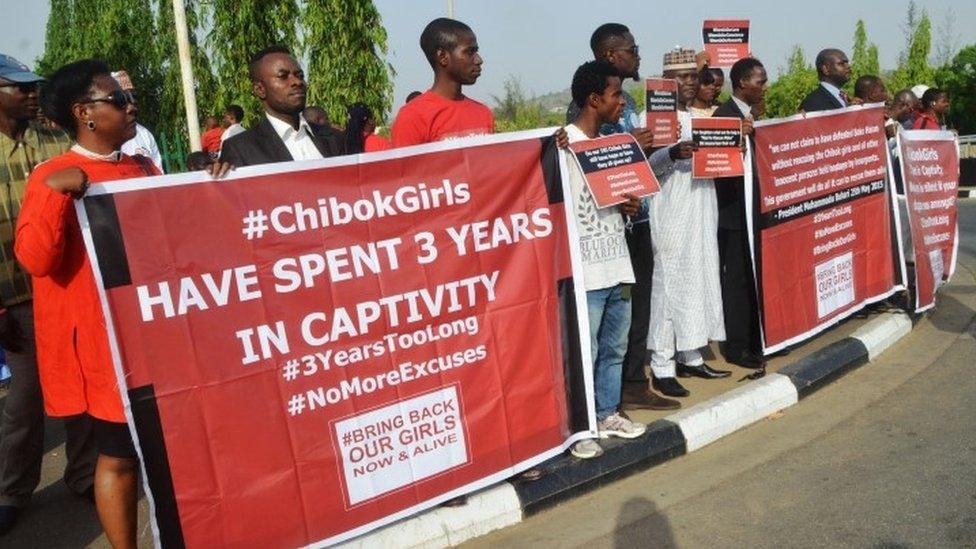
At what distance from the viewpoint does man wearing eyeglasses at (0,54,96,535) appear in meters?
3.73

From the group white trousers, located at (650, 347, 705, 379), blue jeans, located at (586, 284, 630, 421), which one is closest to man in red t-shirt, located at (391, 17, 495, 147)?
blue jeans, located at (586, 284, 630, 421)

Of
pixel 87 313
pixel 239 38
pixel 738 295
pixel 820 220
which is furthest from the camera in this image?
pixel 239 38

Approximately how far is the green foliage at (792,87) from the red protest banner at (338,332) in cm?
2575

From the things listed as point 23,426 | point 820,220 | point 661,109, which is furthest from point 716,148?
point 23,426

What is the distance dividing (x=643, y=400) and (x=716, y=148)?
56.2 inches

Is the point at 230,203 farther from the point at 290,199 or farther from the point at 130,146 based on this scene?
the point at 130,146

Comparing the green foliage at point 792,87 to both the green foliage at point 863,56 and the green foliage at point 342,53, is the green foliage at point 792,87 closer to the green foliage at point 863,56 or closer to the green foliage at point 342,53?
the green foliage at point 863,56

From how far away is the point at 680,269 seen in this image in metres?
4.81

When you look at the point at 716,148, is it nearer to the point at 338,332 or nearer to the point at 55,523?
the point at 338,332

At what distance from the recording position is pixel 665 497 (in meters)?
3.66

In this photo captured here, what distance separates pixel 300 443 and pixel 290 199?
0.88 metres

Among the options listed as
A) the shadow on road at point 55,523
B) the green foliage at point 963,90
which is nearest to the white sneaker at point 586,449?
the shadow on road at point 55,523

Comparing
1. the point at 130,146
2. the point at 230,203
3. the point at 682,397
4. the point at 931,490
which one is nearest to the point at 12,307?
the point at 230,203

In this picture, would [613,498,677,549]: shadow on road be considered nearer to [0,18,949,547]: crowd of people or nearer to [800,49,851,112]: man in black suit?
[0,18,949,547]: crowd of people
